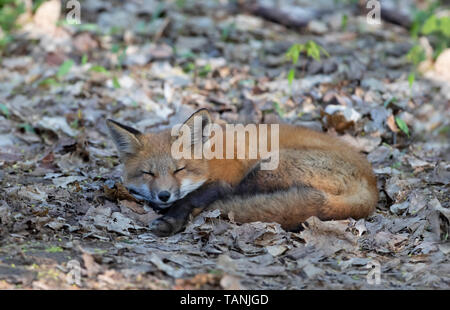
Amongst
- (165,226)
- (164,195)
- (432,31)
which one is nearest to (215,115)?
(164,195)

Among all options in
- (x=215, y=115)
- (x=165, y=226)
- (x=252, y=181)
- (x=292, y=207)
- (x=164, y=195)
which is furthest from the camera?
(x=215, y=115)

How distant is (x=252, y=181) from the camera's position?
4.68 m

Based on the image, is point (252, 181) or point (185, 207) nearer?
point (185, 207)

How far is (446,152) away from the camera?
19.9 feet

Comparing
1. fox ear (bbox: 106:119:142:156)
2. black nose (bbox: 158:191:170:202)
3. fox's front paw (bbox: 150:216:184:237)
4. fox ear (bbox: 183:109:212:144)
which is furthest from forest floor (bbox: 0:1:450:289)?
fox ear (bbox: 183:109:212:144)

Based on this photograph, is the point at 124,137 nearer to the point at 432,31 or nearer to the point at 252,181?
the point at 252,181

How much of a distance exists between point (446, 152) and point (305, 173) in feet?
8.01

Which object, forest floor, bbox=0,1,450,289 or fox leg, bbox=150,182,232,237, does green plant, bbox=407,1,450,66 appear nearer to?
forest floor, bbox=0,1,450,289

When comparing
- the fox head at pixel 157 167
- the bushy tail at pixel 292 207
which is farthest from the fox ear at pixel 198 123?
the bushy tail at pixel 292 207

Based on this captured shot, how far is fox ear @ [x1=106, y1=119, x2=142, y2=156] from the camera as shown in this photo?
4738 mm

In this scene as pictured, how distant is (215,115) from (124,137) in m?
1.99

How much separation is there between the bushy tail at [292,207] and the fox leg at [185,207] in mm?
232

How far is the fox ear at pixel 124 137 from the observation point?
4738 mm

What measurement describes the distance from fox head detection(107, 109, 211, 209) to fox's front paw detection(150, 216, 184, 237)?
0.83 feet
